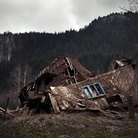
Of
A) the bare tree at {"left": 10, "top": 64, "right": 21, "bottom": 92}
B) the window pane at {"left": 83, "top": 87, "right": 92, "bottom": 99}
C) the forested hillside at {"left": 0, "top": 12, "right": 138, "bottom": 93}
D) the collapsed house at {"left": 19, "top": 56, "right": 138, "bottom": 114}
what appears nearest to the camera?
the collapsed house at {"left": 19, "top": 56, "right": 138, "bottom": 114}

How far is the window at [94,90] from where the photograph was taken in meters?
16.2

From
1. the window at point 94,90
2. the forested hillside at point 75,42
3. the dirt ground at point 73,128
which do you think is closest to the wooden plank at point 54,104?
the window at point 94,90

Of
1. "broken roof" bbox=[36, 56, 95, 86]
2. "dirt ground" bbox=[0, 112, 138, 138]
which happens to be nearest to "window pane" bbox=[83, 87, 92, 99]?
"broken roof" bbox=[36, 56, 95, 86]

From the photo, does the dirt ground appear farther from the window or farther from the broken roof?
the broken roof

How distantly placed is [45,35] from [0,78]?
66140 millimetres

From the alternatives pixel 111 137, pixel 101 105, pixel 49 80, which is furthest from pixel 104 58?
pixel 111 137

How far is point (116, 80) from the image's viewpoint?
681 inches

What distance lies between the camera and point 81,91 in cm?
1641

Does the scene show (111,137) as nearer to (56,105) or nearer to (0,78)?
(56,105)

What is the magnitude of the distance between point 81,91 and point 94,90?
0.93m

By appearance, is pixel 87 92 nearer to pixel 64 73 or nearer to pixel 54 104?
pixel 54 104

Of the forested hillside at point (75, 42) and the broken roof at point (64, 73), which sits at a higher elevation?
the forested hillside at point (75, 42)

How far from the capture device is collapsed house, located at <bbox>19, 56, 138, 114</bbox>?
589 inches

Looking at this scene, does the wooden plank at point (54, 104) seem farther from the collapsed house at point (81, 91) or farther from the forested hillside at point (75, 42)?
the forested hillside at point (75, 42)
